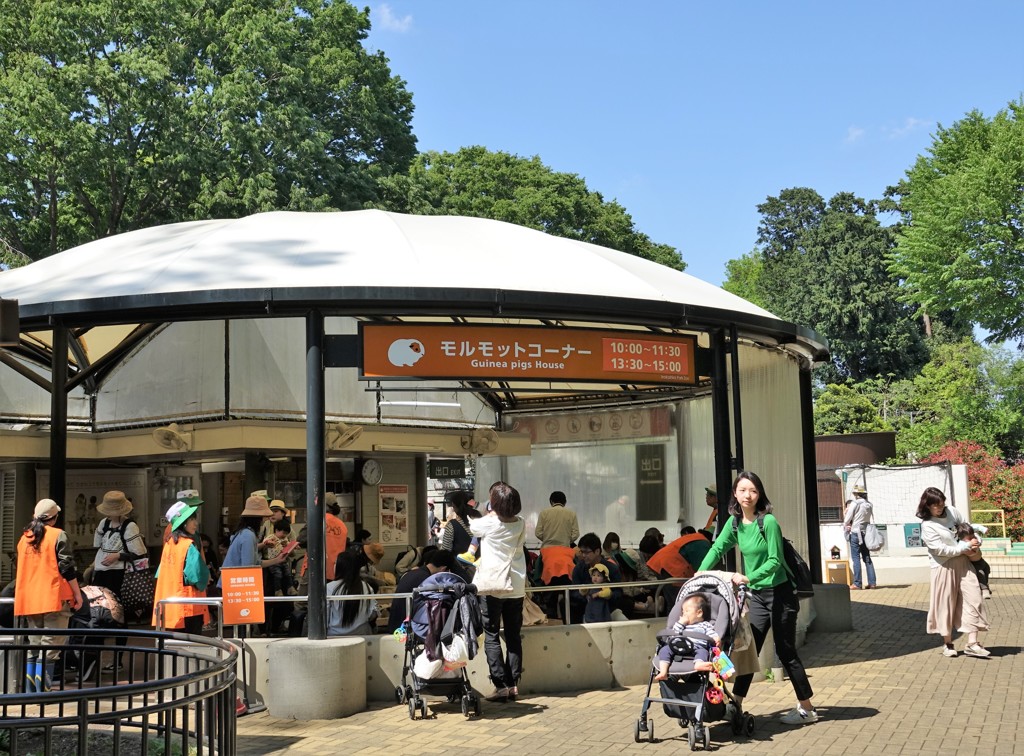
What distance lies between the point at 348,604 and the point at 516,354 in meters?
2.89

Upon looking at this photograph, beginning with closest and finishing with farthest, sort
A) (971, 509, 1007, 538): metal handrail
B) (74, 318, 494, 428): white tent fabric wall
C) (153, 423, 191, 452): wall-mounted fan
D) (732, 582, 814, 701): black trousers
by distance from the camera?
(732, 582, 814, 701): black trousers
(153, 423, 191, 452): wall-mounted fan
(74, 318, 494, 428): white tent fabric wall
(971, 509, 1007, 538): metal handrail

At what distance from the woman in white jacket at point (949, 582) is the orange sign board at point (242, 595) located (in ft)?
22.9

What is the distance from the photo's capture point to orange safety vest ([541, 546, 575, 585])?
39.5 ft

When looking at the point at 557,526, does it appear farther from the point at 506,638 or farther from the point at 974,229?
the point at 974,229

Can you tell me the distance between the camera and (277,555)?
1196 centimetres

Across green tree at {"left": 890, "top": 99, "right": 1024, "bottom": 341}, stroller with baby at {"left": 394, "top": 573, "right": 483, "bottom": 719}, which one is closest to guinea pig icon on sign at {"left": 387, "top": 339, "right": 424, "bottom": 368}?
stroller with baby at {"left": 394, "top": 573, "right": 483, "bottom": 719}

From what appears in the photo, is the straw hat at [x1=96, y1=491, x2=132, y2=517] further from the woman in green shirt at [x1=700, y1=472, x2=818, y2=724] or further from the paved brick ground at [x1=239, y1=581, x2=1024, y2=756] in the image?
the woman in green shirt at [x1=700, y1=472, x2=818, y2=724]

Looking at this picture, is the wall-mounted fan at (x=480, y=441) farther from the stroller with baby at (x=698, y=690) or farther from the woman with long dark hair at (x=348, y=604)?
the stroller with baby at (x=698, y=690)

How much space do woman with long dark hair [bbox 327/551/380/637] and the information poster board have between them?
6.15 m

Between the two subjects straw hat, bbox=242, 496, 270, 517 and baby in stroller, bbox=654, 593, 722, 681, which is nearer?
baby in stroller, bbox=654, 593, 722, 681

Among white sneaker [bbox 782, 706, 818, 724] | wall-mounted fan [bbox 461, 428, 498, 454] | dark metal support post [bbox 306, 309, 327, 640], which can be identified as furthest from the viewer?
wall-mounted fan [bbox 461, 428, 498, 454]

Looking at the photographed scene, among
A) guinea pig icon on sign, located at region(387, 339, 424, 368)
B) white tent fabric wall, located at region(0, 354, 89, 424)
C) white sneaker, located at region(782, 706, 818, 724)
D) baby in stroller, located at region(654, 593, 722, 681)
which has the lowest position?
white sneaker, located at region(782, 706, 818, 724)

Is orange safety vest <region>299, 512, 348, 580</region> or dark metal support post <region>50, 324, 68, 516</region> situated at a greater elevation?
dark metal support post <region>50, 324, 68, 516</region>

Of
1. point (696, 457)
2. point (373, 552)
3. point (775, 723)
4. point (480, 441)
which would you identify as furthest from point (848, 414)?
point (775, 723)
